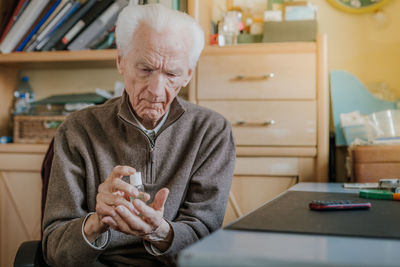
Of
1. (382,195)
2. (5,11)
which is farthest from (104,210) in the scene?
(5,11)

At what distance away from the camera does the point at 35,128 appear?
81.8 inches

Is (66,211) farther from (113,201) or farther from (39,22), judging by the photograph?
(39,22)

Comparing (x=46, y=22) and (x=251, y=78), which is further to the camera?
(x=46, y=22)

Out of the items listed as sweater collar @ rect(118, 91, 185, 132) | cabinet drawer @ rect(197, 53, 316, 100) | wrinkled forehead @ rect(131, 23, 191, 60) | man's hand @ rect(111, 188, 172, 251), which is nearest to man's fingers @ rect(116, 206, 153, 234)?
man's hand @ rect(111, 188, 172, 251)

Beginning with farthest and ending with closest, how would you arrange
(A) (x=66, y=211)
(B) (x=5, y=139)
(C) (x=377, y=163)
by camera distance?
1. (B) (x=5, y=139)
2. (C) (x=377, y=163)
3. (A) (x=66, y=211)

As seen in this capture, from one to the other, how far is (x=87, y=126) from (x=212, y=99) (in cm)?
72

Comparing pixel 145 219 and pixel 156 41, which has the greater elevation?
pixel 156 41

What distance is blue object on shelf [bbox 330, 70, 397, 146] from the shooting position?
79.0 inches

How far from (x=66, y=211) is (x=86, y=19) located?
1183 millimetres

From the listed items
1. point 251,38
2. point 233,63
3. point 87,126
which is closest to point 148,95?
point 87,126

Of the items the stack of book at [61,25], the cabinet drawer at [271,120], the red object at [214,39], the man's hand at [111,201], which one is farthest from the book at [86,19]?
the man's hand at [111,201]

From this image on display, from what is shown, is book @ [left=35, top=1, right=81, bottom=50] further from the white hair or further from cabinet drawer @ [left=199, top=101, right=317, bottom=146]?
the white hair

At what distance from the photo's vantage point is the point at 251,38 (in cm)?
198

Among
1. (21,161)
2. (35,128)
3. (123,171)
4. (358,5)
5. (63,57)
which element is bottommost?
(21,161)
